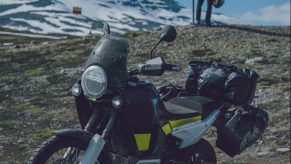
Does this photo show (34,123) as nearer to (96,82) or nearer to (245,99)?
(245,99)

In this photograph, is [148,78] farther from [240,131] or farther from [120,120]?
[120,120]

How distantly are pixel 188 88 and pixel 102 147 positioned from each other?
9.29 ft

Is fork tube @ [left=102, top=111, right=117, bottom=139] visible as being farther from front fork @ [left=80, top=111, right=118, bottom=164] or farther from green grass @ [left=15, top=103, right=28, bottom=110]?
green grass @ [left=15, top=103, right=28, bottom=110]

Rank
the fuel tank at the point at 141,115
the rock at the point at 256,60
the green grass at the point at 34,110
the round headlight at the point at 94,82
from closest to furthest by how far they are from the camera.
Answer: the round headlight at the point at 94,82
the fuel tank at the point at 141,115
the green grass at the point at 34,110
the rock at the point at 256,60

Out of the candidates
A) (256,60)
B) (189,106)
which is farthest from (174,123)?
(256,60)

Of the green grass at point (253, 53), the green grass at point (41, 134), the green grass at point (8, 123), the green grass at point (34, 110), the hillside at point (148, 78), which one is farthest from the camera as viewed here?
the green grass at point (253, 53)

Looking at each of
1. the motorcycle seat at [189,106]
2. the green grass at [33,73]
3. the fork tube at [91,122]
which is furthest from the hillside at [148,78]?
the fork tube at [91,122]

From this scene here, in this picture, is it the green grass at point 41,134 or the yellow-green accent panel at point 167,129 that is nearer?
the yellow-green accent panel at point 167,129

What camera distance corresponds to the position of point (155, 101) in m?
8.00

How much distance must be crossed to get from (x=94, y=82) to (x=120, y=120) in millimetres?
707

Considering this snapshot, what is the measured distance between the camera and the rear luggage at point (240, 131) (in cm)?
936

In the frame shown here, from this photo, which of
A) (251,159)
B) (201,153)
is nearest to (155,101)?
(201,153)

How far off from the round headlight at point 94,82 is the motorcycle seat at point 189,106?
4.83ft

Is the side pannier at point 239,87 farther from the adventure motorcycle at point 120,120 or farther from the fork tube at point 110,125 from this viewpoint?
the fork tube at point 110,125
